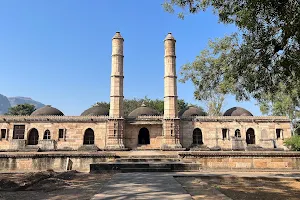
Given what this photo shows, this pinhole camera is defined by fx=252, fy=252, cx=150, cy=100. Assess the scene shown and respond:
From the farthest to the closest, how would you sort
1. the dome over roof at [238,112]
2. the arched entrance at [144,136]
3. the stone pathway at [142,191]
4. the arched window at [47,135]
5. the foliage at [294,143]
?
the dome over roof at [238,112], the arched entrance at [144,136], the arched window at [47,135], the foliage at [294,143], the stone pathway at [142,191]

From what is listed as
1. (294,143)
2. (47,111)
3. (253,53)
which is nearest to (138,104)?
(47,111)

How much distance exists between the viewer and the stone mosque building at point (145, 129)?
2286cm

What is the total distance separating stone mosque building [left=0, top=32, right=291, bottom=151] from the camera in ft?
75.0

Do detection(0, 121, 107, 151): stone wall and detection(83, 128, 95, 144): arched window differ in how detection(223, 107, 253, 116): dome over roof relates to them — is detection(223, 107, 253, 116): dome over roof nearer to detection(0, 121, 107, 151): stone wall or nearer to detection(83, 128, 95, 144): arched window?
detection(0, 121, 107, 151): stone wall

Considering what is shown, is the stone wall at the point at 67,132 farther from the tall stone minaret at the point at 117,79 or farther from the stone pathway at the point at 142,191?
the stone pathway at the point at 142,191

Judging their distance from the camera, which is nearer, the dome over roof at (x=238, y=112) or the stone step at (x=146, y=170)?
the stone step at (x=146, y=170)

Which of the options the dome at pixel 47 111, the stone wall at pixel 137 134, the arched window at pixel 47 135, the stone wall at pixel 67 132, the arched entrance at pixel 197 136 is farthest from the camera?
the dome at pixel 47 111

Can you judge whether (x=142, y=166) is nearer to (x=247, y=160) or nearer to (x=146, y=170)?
(x=146, y=170)

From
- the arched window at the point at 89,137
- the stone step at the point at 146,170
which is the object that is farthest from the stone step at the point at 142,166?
the arched window at the point at 89,137

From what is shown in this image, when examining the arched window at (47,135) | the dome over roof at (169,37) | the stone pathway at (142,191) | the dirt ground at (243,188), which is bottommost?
the dirt ground at (243,188)

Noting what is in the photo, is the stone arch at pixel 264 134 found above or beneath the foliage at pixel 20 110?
beneath

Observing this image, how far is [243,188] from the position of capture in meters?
8.20

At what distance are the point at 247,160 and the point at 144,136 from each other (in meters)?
11.5


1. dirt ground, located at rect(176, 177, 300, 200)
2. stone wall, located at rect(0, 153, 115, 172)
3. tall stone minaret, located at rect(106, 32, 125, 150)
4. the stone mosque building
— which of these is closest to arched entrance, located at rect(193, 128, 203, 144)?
the stone mosque building
